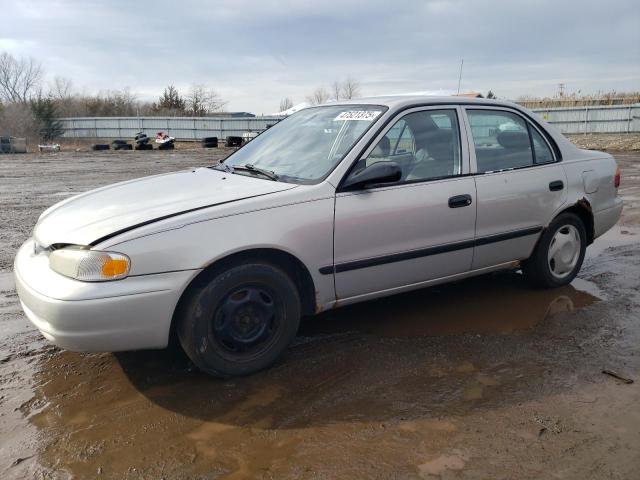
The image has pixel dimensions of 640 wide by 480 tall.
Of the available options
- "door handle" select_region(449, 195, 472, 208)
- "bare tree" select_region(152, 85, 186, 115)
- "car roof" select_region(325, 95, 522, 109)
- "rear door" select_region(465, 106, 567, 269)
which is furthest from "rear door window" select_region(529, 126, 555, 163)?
"bare tree" select_region(152, 85, 186, 115)

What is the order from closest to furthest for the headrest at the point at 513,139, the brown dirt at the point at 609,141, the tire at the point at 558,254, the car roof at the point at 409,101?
the car roof at the point at 409,101, the headrest at the point at 513,139, the tire at the point at 558,254, the brown dirt at the point at 609,141

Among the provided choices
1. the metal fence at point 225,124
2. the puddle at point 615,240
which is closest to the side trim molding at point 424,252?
the puddle at point 615,240

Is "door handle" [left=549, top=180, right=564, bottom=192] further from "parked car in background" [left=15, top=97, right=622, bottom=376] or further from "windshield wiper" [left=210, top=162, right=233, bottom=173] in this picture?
"windshield wiper" [left=210, top=162, right=233, bottom=173]

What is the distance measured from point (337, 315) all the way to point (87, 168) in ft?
52.3

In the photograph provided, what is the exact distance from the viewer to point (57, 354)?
3.46m

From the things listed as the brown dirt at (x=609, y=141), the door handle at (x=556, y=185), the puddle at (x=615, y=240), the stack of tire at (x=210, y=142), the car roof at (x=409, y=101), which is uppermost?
the stack of tire at (x=210, y=142)

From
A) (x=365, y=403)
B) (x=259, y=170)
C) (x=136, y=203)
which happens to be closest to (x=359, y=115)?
(x=259, y=170)

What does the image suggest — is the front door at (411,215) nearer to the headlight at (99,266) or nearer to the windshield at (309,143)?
the windshield at (309,143)

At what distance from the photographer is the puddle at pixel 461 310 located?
3850 millimetres

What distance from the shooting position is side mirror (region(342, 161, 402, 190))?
3.27m

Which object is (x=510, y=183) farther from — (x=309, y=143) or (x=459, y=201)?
(x=309, y=143)

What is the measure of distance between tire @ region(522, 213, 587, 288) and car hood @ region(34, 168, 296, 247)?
2420mm

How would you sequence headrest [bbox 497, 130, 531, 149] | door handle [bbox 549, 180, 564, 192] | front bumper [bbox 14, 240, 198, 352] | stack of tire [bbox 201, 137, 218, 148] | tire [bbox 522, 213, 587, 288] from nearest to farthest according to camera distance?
front bumper [bbox 14, 240, 198, 352] < headrest [bbox 497, 130, 531, 149] < door handle [bbox 549, 180, 564, 192] < tire [bbox 522, 213, 587, 288] < stack of tire [bbox 201, 137, 218, 148]

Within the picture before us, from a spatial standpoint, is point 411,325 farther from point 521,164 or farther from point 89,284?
point 89,284
